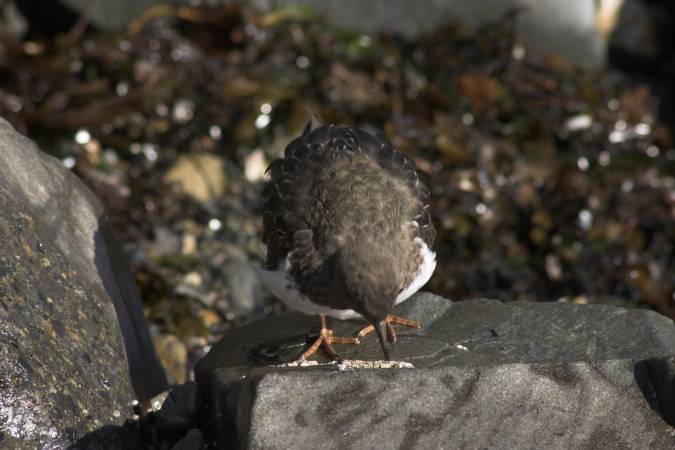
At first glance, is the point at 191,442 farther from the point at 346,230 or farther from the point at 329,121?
the point at 329,121

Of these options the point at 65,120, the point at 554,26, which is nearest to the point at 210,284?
the point at 65,120

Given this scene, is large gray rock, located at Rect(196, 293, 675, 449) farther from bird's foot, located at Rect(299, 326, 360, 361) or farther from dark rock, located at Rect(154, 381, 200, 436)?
bird's foot, located at Rect(299, 326, 360, 361)

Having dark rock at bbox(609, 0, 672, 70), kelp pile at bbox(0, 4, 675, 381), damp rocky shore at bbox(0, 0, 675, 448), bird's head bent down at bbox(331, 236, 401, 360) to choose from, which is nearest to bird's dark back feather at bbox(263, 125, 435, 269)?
bird's head bent down at bbox(331, 236, 401, 360)

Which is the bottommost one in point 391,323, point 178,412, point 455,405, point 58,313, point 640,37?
point 640,37

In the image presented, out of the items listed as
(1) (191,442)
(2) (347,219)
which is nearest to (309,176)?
(2) (347,219)

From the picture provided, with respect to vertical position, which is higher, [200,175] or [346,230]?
[346,230]

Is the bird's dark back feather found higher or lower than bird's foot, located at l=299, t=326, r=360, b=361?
higher
